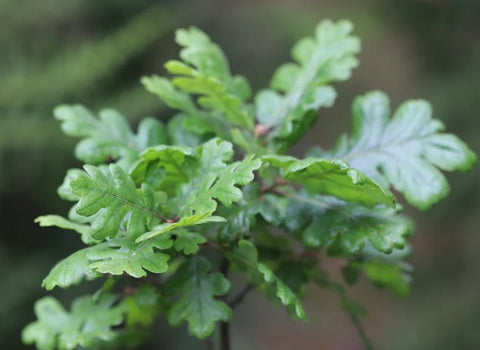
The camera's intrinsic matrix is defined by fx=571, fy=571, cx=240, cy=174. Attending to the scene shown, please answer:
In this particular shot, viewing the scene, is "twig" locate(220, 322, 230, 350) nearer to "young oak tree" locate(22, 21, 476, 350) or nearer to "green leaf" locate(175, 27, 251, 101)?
"young oak tree" locate(22, 21, 476, 350)

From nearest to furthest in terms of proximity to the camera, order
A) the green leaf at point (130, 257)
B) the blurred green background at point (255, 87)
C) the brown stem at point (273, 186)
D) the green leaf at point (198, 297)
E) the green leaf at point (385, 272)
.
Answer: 1. the green leaf at point (130, 257)
2. the green leaf at point (198, 297)
3. the brown stem at point (273, 186)
4. the green leaf at point (385, 272)
5. the blurred green background at point (255, 87)

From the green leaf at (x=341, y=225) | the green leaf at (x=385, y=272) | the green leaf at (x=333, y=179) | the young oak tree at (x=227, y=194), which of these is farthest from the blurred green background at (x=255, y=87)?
the green leaf at (x=333, y=179)

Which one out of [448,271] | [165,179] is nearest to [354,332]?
[448,271]

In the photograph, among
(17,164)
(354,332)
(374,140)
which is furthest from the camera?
(354,332)

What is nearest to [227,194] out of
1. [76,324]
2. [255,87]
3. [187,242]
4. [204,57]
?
[187,242]

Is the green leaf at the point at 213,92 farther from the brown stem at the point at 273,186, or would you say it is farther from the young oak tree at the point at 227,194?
the brown stem at the point at 273,186

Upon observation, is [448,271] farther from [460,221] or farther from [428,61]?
[428,61]

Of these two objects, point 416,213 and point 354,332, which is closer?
point 416,213

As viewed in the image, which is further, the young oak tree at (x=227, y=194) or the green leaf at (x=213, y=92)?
the green leaf at (x=213, y=92)
